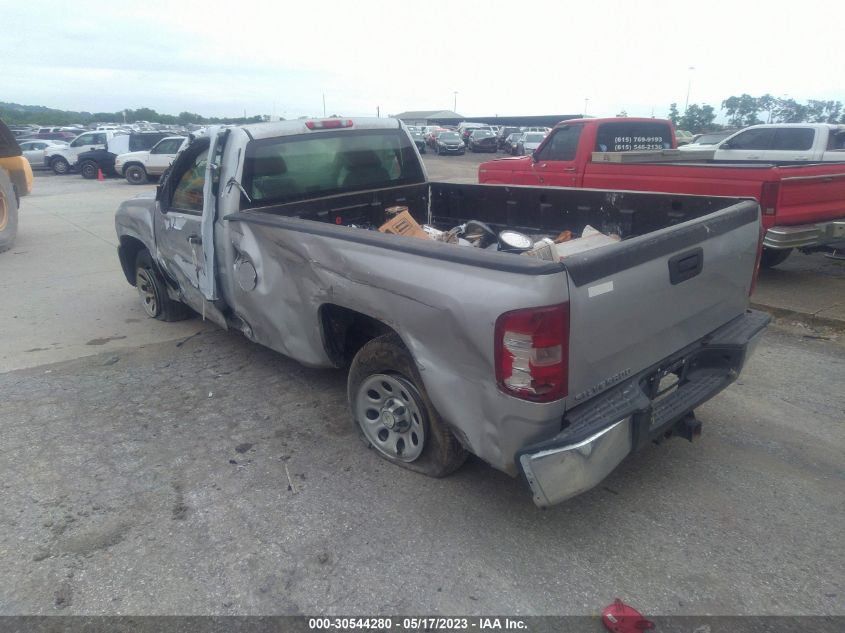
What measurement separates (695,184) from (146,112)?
116 meters

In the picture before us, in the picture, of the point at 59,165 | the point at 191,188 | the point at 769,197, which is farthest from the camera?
the point at 59,165

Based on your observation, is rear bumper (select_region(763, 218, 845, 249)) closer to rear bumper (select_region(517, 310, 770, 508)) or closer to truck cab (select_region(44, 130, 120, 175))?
rear bumper (select_region(517, 310, 770, 508))

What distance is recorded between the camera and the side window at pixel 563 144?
363 inches

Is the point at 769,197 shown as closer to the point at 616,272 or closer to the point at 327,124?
the point at 327,124

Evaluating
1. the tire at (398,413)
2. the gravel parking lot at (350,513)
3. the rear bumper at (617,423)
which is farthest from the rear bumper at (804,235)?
the tire at (398,413)

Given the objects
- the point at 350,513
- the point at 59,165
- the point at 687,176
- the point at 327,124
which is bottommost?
the point at 350,513

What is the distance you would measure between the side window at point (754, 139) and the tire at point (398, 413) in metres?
10.8

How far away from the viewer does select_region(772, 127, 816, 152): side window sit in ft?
36.2

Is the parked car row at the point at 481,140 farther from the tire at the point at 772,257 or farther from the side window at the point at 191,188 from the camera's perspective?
the side window at the point at 191,188

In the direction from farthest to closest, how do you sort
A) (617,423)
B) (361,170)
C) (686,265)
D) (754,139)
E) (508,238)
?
1. (754,139)
2. (361,170)
3. (508,238)
4. (686,265)
5. (617,423)

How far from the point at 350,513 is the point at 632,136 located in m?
8.01

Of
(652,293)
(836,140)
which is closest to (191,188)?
(652,293)

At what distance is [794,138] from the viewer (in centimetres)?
1120

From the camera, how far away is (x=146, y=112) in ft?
351
